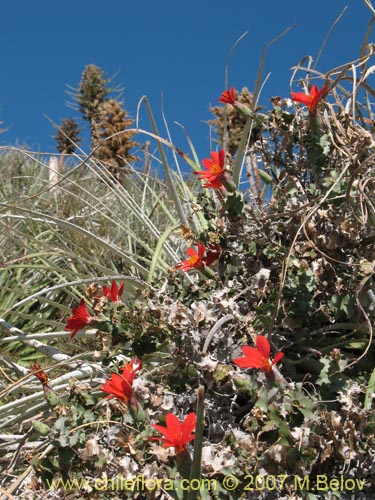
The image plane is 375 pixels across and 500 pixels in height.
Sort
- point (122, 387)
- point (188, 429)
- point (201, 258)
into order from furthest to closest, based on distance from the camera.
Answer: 1. point (201, 258)
2. point (122, 387)
3. point (188, 429)

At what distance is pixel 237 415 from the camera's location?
4.56 ft

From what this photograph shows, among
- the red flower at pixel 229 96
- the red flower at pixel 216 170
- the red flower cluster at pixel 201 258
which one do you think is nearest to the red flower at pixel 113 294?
the red flower cluster at pixel 201 258

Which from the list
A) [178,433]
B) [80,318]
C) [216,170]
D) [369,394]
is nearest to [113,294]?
[80,318]

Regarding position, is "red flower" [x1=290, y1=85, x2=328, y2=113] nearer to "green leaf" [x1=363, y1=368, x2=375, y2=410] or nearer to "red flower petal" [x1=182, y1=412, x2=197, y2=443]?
"green leaf" [x1=363, y1=368, x2=375, y2=410]

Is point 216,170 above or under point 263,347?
above

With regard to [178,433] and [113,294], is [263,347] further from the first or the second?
[113,294]

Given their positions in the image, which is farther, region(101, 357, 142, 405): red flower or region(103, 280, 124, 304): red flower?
region(103, 280, 124, 304): red flower

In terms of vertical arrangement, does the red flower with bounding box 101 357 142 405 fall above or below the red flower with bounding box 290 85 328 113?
below

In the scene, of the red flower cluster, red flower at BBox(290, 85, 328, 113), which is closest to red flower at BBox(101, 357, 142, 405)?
the red flower cluster

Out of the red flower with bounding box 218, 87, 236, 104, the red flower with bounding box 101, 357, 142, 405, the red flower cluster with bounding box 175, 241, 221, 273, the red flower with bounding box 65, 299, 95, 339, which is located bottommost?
the red flower with bounding box 101, 357, 142, 405

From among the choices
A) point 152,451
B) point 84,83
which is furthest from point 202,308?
point 84,83

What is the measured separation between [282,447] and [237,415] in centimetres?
24

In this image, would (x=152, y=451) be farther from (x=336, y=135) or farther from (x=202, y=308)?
(x=336, y=135)

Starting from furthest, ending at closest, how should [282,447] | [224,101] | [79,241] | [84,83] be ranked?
[84,83]
[79,241]
[224,101]
[282,447]
